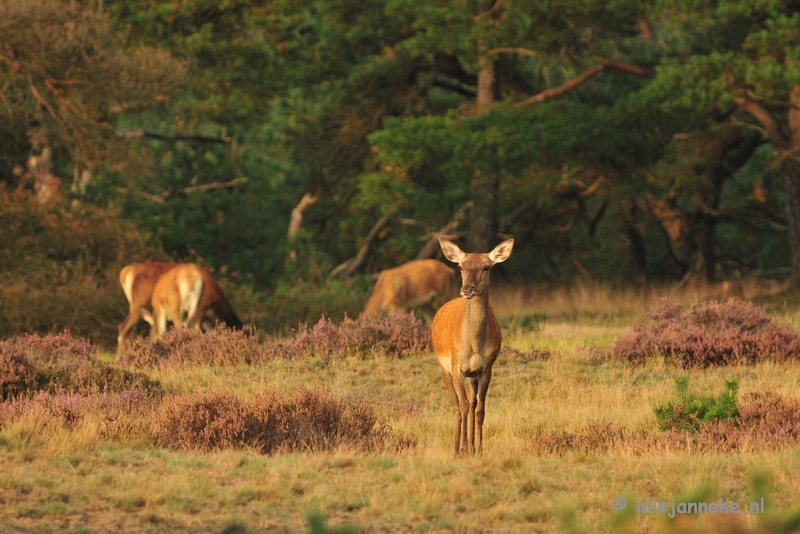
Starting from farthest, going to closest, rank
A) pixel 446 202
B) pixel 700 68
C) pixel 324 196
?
pixel 324 196
pixel 446 202
pixel 700 68

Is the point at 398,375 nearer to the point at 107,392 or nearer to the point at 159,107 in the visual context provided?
the point at 107,392

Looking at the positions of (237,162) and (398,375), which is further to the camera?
(237,162)

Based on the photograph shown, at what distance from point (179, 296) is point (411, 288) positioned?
153 inches

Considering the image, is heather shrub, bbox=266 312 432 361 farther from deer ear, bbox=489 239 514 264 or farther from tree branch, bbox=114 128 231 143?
tree branch, bbox=114 128 231 143

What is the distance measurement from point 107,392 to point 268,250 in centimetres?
1329

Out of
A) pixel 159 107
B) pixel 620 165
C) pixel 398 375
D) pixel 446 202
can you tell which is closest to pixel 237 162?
pixel 159 107

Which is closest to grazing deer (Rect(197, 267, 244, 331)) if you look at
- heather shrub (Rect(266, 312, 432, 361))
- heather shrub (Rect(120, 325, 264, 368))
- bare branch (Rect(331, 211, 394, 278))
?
heather shrub (Rect(120, 325, 264, 368))

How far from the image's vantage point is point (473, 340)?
26.2ft

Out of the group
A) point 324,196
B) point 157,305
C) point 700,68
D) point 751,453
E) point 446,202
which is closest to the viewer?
point 751,453

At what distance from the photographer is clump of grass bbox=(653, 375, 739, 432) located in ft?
29.6

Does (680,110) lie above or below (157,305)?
above

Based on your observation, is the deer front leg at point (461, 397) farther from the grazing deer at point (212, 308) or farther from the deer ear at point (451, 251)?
the grazing deer at point (212, 308)

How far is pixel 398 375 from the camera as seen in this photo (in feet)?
40.8

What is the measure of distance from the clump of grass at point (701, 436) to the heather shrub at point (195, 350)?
528cm
